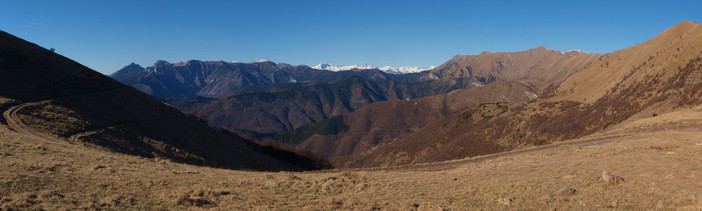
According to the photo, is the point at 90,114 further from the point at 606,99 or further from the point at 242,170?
the point at 606,99

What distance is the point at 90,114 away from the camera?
182ft

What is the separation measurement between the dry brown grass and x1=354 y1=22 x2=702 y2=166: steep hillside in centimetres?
5248

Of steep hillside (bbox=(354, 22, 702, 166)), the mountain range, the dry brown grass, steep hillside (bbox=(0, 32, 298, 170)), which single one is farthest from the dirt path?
steep hillside (bbox=(354, 22, 702, 166))

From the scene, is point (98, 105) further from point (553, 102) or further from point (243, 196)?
point (553, 102)

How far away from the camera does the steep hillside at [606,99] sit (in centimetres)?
7931

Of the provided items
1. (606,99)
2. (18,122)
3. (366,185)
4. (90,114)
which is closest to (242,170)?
(366,185)

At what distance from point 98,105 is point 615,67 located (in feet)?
551

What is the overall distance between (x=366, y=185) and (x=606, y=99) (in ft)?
368

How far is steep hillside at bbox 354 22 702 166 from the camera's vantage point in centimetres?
7931

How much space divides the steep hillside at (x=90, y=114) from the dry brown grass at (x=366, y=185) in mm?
13744

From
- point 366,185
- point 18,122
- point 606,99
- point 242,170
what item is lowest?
point 242,170

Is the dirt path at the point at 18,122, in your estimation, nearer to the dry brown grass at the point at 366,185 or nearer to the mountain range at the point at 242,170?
the mountain range at the point at 242,170

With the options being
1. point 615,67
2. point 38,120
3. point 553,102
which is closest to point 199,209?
point 38,120

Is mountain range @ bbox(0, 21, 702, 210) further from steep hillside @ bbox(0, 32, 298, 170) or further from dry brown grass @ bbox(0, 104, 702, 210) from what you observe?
steep hillside @ bbox(0, 32, 298, 170)
